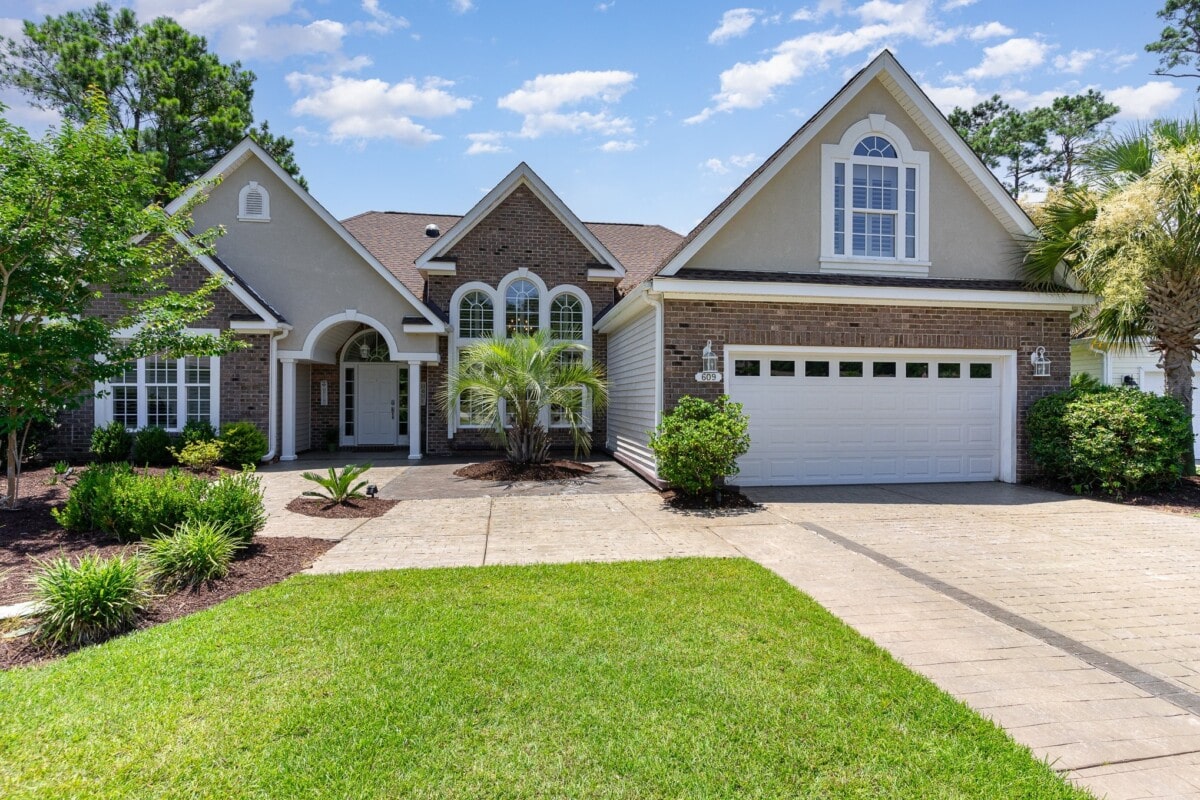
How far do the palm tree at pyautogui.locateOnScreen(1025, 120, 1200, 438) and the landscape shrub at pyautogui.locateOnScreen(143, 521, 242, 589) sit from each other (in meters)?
13.0

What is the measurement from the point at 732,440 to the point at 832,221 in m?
4.70

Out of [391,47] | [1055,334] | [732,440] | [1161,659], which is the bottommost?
[1161,659]

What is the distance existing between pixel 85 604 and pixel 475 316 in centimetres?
1177

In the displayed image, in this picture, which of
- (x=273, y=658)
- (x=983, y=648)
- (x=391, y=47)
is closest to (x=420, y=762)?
(x=273, y=658)

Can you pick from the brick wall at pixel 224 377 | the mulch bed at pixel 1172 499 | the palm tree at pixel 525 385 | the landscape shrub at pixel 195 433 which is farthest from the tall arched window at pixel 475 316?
the mulch bed at pixel 1172 499

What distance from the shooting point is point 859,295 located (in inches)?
399

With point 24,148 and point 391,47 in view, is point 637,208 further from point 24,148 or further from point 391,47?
point 24,148

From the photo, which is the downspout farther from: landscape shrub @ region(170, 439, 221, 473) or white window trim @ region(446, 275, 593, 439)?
white window trim @ region(446, 275, 593, 439)

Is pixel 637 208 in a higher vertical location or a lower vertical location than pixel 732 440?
higher

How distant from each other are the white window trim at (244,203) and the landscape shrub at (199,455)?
18.1ft

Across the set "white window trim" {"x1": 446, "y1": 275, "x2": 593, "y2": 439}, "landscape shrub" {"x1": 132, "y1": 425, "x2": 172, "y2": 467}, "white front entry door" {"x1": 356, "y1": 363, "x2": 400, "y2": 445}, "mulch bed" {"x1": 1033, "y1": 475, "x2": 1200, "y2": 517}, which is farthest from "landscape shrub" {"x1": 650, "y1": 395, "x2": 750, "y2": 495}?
"white front entry door" {"x1": 356, "y1": 363, "x2": 400, "y2": 445}

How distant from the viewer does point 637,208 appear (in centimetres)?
1953

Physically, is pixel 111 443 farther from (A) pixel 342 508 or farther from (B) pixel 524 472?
(B) pixel 524 472

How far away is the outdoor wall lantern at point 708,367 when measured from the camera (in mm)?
9773
